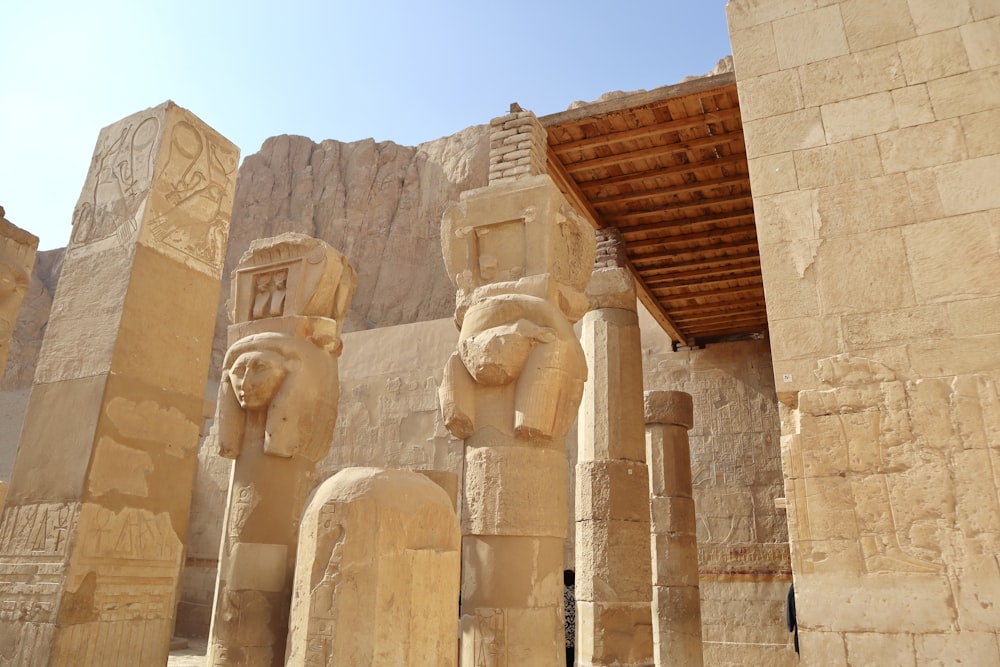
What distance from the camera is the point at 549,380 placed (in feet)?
13.6

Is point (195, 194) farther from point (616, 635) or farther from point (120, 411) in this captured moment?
point (616, 635)

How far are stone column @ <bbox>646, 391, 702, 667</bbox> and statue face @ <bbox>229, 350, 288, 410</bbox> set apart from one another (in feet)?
18.3

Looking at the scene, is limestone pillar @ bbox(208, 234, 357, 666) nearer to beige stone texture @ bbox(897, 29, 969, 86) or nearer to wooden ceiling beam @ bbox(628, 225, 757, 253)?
beige stone texture @ bbox(897, 29, 969, 86)

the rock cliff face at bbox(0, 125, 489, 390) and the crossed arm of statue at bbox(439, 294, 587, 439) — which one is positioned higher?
the rock cliff face at bbox(0, 125, 489, 390)

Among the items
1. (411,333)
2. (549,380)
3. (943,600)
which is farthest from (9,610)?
(411,333)

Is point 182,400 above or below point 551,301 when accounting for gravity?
below

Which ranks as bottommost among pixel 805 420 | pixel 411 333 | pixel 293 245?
pixel 805 420

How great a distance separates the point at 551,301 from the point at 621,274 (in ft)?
12.5

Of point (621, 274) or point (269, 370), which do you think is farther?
point (621, 274)

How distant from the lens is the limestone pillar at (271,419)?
170 inches

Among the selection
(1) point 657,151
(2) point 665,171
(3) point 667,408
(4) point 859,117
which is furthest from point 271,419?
(3) point 667,408

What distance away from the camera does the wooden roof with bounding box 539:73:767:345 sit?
6.82 meters

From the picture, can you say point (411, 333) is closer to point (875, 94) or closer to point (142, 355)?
point (142, 355)

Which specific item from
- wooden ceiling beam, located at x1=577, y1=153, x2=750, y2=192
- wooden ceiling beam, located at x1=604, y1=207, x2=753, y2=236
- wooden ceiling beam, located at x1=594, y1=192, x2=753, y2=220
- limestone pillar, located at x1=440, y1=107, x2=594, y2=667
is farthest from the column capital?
limestone pillar, located at x1=440, y1=107, x2=594, y2=667
